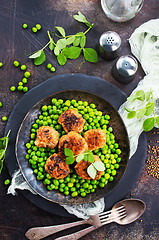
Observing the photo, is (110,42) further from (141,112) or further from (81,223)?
(81,223)

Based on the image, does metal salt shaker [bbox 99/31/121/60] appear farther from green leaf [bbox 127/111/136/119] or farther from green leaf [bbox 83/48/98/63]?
green leaf [bbox 127/111/136/119]

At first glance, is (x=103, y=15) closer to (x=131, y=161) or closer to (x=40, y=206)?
(x=131, y=161)

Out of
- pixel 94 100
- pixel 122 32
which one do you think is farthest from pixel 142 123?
pixel 122 32

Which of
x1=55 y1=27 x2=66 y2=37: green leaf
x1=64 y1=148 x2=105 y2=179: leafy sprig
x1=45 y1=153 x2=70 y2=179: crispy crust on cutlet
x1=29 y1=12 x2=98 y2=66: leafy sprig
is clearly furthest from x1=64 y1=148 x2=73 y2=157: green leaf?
x1=55 y1=27 x2=66 y2=37: green leaf

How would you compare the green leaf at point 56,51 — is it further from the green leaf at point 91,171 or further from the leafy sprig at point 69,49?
the green leaf at point 91,171

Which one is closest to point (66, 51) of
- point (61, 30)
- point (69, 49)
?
point (69, 49)

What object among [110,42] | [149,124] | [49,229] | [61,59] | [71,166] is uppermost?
[110,42]

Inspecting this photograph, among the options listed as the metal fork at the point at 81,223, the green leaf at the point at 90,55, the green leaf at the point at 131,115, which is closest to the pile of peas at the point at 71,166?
the green leaf at the point at 131,115
